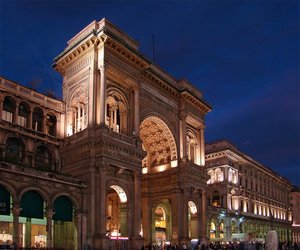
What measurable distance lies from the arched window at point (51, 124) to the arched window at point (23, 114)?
2626 mm

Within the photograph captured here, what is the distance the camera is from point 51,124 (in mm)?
43875

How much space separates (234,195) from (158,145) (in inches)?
1178

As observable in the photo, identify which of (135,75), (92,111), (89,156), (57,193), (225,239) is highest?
(135,75)

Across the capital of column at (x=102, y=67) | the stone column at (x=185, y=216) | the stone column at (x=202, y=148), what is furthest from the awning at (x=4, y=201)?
the stone column at (x=202, y=148)

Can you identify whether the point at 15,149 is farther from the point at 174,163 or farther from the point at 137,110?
the point at 174,163

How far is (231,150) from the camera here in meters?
80.2

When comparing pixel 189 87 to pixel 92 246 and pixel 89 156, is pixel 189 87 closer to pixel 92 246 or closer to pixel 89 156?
pixel 89 156

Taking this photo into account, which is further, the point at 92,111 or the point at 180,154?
the point at 180,154

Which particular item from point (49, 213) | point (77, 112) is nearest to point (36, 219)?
point (49, 213)

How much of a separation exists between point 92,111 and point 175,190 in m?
16.1

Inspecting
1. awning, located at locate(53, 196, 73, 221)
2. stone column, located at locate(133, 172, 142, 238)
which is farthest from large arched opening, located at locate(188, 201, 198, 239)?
awning, located at locate(53, 196, 73, 221)

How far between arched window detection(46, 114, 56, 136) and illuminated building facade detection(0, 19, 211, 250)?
0.32 feet

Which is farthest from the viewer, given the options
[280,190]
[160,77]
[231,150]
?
[280,190]

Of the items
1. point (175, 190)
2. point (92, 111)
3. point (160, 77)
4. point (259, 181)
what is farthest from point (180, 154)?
point (259, 181)
